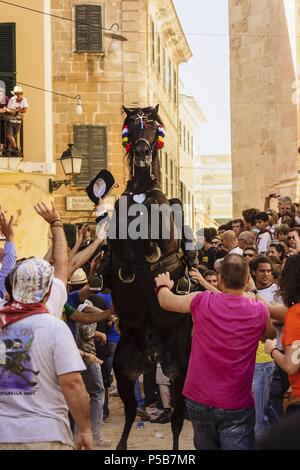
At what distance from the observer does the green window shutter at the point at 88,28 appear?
26.3 metres

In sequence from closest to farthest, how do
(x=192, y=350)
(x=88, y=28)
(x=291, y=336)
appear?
(x=291, y=336) < (x=192, y=350) < (x=88, y=28)

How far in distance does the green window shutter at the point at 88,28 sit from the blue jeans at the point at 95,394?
18.5 metres

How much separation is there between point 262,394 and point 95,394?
196 cm

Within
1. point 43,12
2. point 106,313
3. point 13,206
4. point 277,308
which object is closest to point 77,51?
point 43,12

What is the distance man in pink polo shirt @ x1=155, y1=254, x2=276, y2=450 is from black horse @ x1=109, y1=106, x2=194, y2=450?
198 cm

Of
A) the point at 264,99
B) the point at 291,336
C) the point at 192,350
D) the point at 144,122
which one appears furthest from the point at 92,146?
the point at 291,336

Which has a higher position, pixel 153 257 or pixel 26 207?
pixel 153 257

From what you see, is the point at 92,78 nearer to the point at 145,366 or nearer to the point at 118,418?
the point at 118,418

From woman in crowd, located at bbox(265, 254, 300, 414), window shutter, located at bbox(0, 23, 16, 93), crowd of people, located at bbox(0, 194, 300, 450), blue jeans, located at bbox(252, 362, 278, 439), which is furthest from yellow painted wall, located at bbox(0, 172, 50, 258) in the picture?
woman in crowd, located at bbox(265, 254, 300, 414)

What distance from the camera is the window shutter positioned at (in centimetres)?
2067

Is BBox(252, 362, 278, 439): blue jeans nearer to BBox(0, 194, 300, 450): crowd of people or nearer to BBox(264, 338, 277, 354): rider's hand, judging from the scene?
BBox(0, 194, 300, 450): crowd of people

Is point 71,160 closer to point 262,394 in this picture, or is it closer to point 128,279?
point 128,279

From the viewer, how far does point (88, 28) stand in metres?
26.3

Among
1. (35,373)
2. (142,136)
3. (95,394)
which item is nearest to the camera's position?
(35,373)
